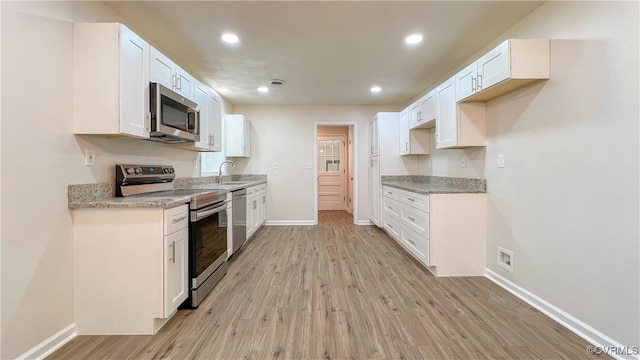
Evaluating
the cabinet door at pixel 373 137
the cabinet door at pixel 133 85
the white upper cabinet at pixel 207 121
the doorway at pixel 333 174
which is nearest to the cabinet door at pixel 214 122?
the white upper cabinet at pixel 207 121

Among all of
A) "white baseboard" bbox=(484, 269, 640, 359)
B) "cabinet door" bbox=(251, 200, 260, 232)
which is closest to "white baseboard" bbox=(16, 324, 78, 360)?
"cabinet door" bbox=(251, 200, 260, 232)

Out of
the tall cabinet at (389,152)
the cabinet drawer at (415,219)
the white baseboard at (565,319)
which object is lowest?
the white baseboard at (565,319)

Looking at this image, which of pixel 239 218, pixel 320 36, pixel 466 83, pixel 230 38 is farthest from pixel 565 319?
pixel 230 38

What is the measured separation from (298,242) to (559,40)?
3.50 meters

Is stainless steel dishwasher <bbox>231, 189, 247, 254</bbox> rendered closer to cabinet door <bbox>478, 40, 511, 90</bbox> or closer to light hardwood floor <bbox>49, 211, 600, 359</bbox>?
light hardwood floor <bbox>49, 211, 600, 359</bbox>

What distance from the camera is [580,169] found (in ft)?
5.57

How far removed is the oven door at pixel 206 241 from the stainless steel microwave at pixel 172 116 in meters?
0.71

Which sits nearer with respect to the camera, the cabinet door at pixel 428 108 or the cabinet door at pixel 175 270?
the cabinet door at pixel 175 270

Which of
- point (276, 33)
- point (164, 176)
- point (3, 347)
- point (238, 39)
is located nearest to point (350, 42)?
point (276, 33)

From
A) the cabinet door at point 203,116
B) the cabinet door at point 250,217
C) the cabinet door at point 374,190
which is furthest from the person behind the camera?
the cabinet door at point 374,190

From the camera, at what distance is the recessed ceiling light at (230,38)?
2.49m

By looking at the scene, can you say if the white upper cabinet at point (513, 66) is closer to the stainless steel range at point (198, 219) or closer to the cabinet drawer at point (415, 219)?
the cabinet drawer at point (415, 219)

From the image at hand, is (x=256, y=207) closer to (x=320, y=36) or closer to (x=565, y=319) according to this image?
(x=320, y=36)

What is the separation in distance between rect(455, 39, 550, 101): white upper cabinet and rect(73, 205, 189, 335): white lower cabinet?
273 centimetres
